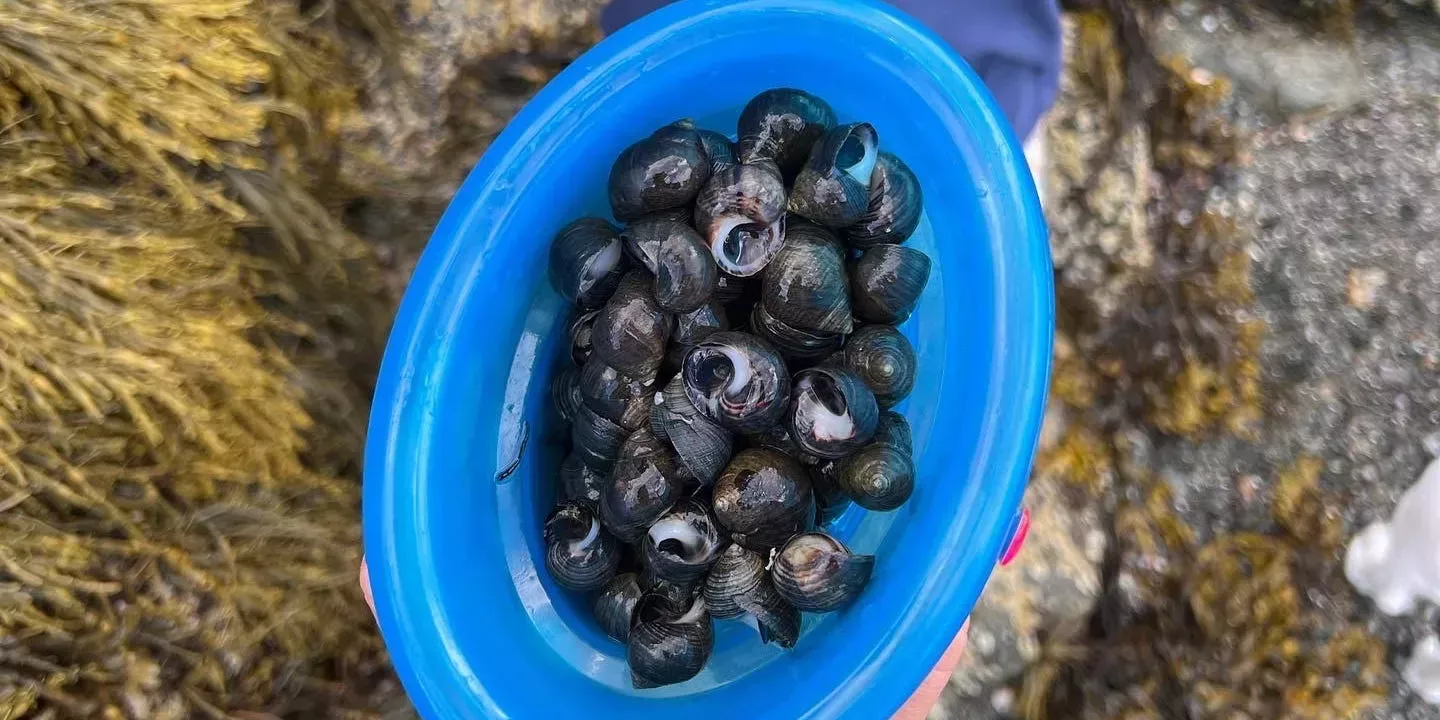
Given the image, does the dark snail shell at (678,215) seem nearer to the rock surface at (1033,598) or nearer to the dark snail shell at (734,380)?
the dark snail shell at (734,380)

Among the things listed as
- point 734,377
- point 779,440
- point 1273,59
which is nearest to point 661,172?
point 734,377

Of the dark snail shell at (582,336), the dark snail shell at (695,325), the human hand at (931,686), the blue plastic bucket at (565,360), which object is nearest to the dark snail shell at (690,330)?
the dark snail shell at (695,325)

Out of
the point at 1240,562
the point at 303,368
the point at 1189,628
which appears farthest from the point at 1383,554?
the point at 303,368

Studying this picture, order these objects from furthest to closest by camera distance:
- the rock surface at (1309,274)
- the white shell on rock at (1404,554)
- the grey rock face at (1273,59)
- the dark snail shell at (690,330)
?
1. the grey rock face at (1273,59)
2. the rock surface at (1309,274)
3. the white shell on rock at (1404,554)
4. the dark snail shell at (690,330)

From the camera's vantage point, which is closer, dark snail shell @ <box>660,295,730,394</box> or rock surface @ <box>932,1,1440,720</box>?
dark snail shell @ <box>660,295,730,394</box>

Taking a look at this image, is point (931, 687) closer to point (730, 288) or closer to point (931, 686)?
point (931, 686)

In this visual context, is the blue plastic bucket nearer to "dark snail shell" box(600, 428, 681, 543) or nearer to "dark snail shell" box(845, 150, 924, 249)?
"dark snail shell" box(845, 150, 924, 249)

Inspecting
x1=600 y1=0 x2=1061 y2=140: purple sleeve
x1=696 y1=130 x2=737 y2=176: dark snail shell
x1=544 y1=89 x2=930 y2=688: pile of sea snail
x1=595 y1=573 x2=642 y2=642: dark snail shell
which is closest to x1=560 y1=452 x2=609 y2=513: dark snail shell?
x1=544 y1=89 x2=930 y2=688: pile of sea snail
